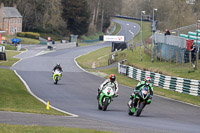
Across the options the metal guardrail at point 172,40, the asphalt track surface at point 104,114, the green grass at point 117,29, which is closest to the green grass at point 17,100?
the asphalt track surface at point 104,114

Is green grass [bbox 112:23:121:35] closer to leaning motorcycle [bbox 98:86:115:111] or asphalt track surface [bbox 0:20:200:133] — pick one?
asphalt track surface [bbox 0:20:200:133]

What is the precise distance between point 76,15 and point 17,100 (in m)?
89.6

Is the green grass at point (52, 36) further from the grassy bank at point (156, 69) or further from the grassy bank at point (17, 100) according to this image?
the grassy bank at point (17, 100)

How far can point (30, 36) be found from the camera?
10000 cm

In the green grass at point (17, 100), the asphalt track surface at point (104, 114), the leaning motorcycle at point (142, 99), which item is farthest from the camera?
the green grass at point (17, 100)

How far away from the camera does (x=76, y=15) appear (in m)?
110

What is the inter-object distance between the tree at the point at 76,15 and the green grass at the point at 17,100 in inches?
3077

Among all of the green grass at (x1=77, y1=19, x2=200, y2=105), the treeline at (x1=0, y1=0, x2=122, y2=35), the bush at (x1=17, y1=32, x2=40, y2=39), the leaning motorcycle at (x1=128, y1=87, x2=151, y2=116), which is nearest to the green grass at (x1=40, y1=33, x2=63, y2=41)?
the treeline at (x1=0, y1=0, x2=122, y2=35)

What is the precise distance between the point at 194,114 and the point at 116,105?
4.11 metres

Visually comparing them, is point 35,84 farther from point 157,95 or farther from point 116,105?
point 116,105

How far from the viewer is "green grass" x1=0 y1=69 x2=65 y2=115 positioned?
1719cm

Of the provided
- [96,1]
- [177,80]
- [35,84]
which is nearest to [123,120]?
[177,80]

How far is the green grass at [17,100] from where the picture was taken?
677 inches

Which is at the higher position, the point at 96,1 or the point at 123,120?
the point at 96,1
